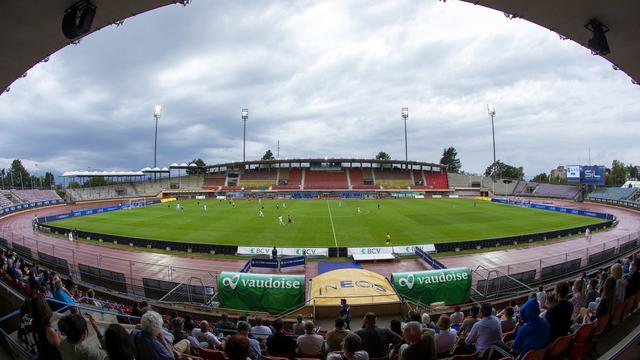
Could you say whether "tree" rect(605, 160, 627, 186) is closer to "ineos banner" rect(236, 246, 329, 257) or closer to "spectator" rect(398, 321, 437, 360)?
"ineos banner" rect(236, 246, 329, 257)

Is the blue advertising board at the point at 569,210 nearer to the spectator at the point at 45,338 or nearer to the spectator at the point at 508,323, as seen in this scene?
the spectator at the point at 508,323

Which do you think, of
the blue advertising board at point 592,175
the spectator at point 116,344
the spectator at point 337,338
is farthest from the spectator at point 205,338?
the blue advertising board at point 592,175

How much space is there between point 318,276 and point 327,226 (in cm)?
1812

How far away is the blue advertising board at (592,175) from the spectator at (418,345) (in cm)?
7772

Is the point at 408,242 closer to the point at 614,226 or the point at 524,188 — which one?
the point at 614,226

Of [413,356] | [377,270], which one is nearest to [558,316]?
[413,356]

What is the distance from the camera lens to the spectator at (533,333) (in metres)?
4.61

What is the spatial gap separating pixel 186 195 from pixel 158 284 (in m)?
68.3

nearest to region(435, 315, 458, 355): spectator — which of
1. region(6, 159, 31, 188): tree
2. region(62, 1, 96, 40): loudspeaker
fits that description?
region(62, 1, 96, 40): loudspeaker

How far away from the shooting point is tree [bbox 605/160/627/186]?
99312mm

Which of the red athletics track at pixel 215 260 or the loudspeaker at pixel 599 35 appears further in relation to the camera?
the red athletics track at pixel 215 260

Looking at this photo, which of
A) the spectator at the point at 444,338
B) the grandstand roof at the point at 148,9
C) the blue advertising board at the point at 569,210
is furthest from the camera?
the blue advertising board at the point at 569,210

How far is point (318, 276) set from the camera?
50.5 feet

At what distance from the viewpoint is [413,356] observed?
11.4ft
